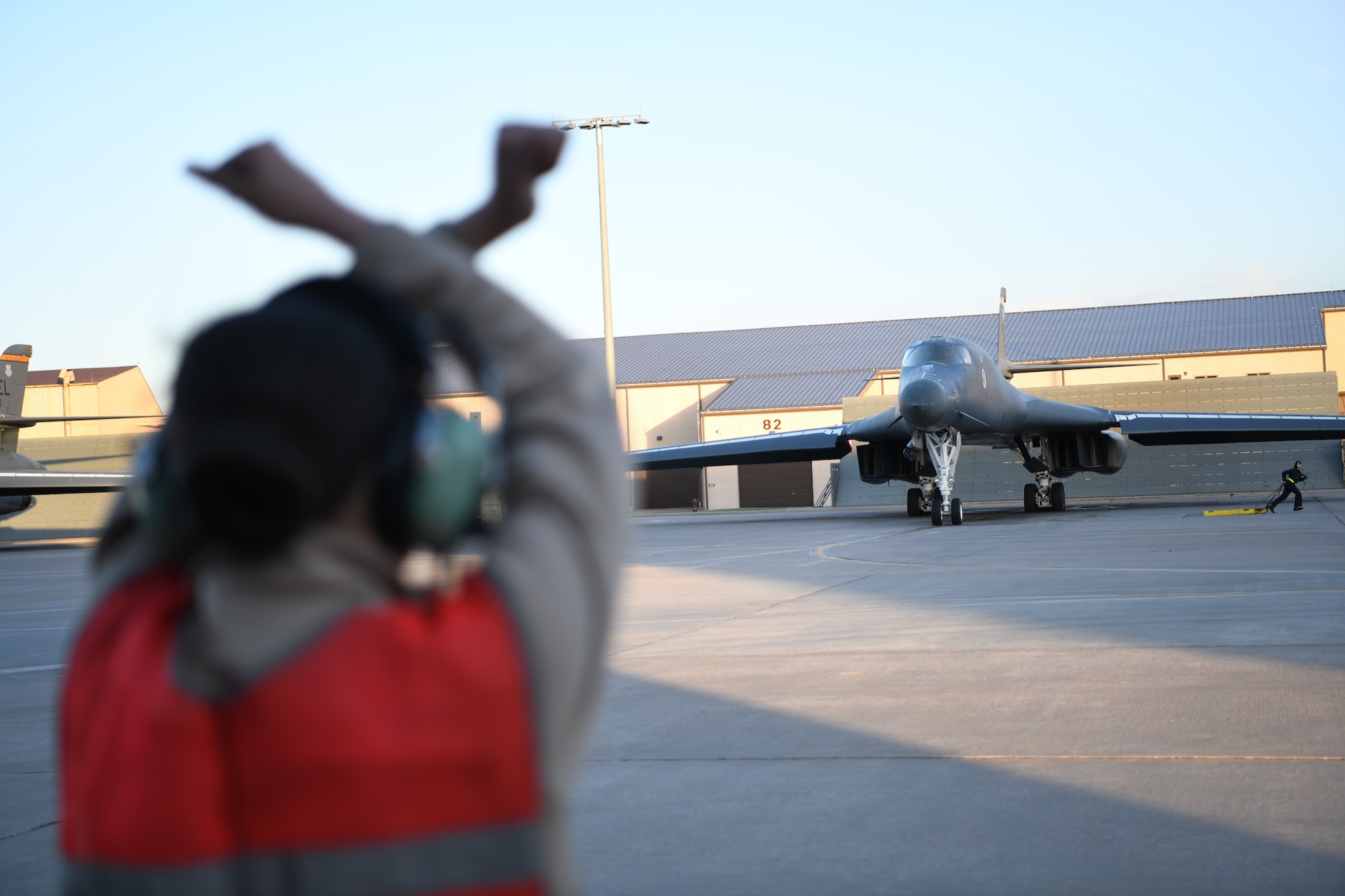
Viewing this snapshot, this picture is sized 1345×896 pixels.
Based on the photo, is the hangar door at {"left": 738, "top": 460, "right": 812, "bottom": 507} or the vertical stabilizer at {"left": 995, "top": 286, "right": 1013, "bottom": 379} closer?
the vertical stabilizer at {"left": 995, "top": 286, "right": 1013, "bottom": 379}

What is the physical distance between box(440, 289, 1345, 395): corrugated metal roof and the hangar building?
0.11m

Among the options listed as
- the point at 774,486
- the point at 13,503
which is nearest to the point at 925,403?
the point at 13,503

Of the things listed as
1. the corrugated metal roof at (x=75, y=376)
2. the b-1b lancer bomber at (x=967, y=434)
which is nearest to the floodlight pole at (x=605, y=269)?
the b-1b lancer bomber at (x=967, y=434)

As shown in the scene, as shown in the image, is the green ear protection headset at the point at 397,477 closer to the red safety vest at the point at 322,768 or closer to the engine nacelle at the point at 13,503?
the red safety vest at the point at 322,768

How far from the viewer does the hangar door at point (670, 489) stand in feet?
166

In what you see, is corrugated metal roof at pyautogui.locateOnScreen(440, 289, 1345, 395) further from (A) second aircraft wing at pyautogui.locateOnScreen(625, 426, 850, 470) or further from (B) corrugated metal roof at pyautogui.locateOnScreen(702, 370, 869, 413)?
(A) second aircraft wing at pyautogui.locateOnScreen(625, 426, 850, 470)

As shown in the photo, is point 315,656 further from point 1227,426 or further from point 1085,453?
point 1227,426

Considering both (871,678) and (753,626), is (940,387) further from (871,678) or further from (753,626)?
(871,678)

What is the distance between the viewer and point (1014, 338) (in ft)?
184

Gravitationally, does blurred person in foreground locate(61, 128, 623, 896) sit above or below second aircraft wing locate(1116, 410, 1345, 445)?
below

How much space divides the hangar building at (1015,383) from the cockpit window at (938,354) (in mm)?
19568

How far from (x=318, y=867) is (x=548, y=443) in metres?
0.48

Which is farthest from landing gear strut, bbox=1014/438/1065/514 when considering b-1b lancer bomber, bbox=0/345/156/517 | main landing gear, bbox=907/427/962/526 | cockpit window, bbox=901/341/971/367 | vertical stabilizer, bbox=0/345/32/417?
vertical stabilizer, bbox=0/345/32/417

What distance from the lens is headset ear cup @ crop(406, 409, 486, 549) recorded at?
1206mm
